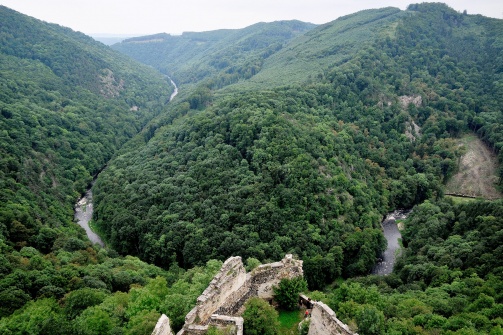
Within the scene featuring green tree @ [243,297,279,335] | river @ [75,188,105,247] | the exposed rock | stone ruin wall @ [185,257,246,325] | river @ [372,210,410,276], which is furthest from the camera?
river @ [75,188,105,247]

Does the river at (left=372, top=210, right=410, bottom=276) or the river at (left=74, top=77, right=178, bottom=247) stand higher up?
the river at (left=74, top=77, right=178, bottom=247)

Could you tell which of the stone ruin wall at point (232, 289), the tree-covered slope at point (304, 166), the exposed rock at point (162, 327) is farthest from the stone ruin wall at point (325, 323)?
Answer: the tree-covered slope at point (304, 166)

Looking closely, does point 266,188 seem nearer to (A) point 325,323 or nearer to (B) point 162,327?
(A) point 325,323

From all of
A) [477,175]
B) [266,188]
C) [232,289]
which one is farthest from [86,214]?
[477,175]

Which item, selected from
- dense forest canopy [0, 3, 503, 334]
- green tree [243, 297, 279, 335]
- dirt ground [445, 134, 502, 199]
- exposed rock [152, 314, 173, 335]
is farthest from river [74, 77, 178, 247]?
dirt ground [445, 134, 502, 199]

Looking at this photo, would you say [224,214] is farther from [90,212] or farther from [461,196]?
[461,196]

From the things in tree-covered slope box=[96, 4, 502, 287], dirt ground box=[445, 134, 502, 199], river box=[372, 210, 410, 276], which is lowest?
river box=[372, 210, 410, 276]

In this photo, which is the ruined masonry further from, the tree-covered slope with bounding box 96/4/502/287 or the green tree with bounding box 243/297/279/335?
the tree-covered slope with bounding box 96/4/502/287

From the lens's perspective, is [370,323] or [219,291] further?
[219,291]
